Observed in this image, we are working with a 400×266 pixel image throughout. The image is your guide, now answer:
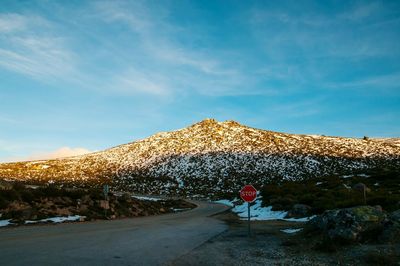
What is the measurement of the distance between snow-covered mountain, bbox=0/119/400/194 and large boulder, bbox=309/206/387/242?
201ft

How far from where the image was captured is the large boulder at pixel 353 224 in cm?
1158

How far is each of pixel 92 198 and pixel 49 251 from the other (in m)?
18.7

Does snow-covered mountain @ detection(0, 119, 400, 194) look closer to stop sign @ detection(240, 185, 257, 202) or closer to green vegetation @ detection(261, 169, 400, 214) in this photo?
green vegetation @ detection(261, 169, 400, 214)

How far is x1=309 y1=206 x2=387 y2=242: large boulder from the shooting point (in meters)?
11.6

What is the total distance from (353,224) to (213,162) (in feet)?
277

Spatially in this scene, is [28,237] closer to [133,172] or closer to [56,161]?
[133,172]

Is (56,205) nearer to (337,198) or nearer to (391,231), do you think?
(337,198)

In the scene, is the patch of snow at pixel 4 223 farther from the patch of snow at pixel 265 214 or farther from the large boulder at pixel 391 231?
the large boulder at pixel 391 231

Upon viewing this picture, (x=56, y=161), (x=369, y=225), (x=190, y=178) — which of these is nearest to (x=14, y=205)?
(x=369, y=225)

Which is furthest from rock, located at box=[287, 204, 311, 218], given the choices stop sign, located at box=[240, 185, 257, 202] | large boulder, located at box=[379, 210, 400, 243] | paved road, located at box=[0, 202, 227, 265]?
large boulder, located at box=[379, 210, 400, 243]

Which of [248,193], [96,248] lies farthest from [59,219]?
[248,193]

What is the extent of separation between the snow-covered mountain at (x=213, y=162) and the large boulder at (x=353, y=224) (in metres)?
61.3

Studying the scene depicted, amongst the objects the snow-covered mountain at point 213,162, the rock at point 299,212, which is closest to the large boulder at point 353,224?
the rock at point 299,212

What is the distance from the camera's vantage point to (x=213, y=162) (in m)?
96.3
